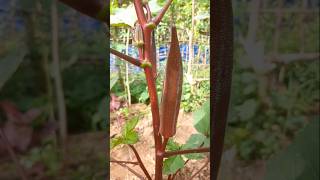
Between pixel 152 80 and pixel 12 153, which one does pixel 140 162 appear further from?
pixel 12 153

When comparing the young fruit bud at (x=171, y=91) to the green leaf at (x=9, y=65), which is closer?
the green leaf at (x=9, y=65)

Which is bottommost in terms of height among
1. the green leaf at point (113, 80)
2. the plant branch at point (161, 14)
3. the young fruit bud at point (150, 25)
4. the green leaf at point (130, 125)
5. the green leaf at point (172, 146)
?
the green leaf at point (172, 146)

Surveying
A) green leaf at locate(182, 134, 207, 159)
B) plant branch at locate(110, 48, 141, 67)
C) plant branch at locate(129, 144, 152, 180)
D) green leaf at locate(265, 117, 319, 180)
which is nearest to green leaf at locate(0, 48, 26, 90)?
plant branch at locate(110, 48, 141, 67)

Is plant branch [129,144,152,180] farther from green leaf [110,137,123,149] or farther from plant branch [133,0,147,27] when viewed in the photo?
plant branch [133,0,147,27]

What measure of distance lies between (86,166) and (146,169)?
16 centimetres

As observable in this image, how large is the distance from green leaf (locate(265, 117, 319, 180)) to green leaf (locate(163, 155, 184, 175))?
21cm

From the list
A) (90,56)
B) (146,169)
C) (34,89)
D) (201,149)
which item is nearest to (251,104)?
(201,149)

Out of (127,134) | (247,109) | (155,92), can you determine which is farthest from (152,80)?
(247,109)

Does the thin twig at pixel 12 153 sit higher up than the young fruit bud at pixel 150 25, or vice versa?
Result: the young fruit bud at pixel 150 25

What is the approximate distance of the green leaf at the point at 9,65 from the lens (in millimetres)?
860

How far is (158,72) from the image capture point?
3.37 feet

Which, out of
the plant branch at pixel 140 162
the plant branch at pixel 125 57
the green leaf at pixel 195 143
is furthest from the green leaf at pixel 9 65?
the green leaf at pixel 195 143

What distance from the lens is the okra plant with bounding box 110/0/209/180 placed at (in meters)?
1.00

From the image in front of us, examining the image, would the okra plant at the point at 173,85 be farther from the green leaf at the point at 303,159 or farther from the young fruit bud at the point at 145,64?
the green leaf at the point at 303,159
